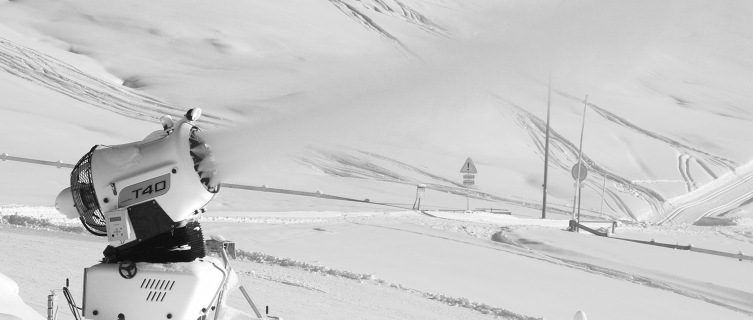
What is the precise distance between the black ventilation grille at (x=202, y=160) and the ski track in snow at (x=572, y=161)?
37498 millimetres

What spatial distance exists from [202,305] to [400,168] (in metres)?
32.8

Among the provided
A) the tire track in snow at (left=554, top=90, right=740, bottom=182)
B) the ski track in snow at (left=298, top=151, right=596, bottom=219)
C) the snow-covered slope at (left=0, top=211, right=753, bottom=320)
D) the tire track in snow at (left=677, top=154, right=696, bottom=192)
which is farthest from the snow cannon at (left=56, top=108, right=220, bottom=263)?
the tire track in snow at (left=554, top=90, right=740, bottom=182)

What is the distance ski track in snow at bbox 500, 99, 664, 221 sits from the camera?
41.6m

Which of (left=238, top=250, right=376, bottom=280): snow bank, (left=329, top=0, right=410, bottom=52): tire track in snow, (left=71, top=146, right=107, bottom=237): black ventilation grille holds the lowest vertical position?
(left=238, top=250, right=376, bottom=280): snow bank

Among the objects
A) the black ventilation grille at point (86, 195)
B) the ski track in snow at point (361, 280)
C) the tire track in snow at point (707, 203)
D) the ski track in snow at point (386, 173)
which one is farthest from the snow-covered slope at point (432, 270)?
the tire track in snow at point (707, 203)

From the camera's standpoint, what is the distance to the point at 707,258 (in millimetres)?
15586

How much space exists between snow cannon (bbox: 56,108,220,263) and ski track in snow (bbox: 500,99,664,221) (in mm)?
37438

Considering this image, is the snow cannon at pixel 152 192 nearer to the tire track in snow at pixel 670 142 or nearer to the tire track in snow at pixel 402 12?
the tire track in snow at pixel 670 142

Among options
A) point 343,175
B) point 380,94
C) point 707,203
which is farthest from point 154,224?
point 707,203

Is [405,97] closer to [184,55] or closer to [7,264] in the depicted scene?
[7,264]

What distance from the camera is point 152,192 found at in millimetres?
2947

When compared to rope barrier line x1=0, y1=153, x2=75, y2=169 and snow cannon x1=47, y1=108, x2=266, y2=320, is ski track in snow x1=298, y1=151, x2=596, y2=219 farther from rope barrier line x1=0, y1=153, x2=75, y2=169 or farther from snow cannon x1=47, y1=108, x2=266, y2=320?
snow cannon x1=47, y1=108, x2=266, y2=320

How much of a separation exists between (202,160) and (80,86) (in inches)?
1488

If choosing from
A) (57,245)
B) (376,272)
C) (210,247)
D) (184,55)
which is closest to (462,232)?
(376,272)
